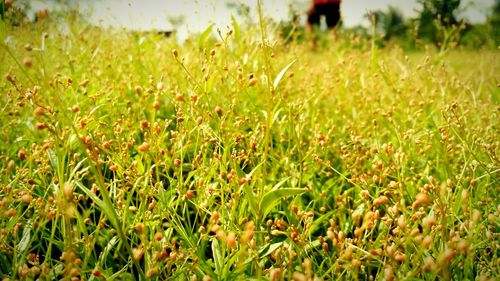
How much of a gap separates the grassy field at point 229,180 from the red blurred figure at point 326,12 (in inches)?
134

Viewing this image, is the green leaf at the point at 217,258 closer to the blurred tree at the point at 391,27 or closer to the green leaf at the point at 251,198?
the green leaf at the point at 251,198

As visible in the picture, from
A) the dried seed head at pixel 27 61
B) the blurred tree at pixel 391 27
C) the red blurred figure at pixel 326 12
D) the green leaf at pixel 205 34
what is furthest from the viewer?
the blurred tree at pixel 391 27

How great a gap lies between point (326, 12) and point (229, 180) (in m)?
5.06

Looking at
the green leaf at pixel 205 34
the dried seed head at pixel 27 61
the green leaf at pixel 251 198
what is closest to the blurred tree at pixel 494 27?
the green leaf at pixel 205 34

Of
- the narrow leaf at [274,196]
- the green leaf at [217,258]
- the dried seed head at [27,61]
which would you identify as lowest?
the green leaf at [217,258]

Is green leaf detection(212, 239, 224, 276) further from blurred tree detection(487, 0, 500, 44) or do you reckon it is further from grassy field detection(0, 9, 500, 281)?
blurred tree detection(487, 0, 500, 44)

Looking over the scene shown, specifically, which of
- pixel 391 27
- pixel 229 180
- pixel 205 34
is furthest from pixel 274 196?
pixel 391 27

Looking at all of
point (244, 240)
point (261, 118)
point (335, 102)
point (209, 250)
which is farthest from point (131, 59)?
point (244, 240)

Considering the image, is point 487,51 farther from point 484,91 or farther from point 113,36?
point 113,36

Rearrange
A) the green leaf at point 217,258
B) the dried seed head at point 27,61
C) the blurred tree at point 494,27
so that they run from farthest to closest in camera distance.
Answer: the blurred tree at point 494,27 → the green leaf at point 217,258 → the dried seed head at point 27,61

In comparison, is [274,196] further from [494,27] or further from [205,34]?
[494,27]

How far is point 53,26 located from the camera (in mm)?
2369

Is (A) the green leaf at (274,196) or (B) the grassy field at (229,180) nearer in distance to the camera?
(B) the grassy field at (229,180)

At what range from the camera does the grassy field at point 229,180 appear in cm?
81
